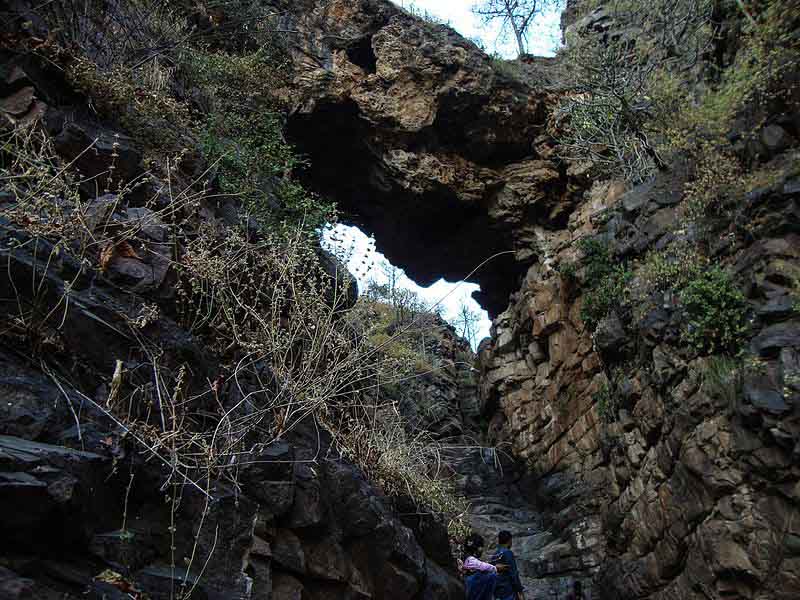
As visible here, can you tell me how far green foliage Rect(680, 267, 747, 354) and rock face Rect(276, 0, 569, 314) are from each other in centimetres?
600

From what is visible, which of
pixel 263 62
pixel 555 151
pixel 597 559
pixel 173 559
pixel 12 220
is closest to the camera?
pixel 173 559

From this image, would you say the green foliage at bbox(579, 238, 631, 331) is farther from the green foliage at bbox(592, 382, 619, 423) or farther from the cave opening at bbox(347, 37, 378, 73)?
the cave opening at bbox(347, 37, 378, 73)

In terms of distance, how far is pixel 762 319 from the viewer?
660 centimetres

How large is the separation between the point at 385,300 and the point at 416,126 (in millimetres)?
4719

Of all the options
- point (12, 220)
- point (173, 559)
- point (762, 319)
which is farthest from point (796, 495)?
point (12, 220)

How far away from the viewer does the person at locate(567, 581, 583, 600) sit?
346 inches

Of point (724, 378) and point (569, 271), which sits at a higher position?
point (569, 271)

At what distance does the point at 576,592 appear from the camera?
887 cm

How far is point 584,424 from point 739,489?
4158mm

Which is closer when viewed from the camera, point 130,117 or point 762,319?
point 130,117

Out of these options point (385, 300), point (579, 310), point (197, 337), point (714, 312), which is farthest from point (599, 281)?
point (197, 337)

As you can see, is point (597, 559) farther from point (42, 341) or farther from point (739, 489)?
point (42, 341)

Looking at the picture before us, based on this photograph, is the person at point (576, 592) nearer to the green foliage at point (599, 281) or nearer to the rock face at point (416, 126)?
the green foliage at point (599, 281)

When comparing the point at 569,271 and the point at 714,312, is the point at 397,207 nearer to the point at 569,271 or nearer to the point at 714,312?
the point at 569,271
